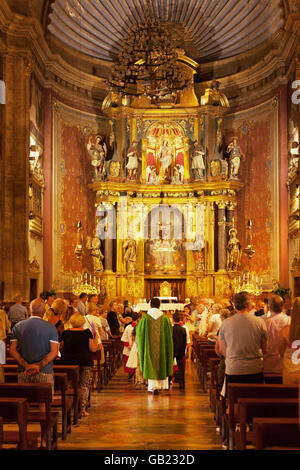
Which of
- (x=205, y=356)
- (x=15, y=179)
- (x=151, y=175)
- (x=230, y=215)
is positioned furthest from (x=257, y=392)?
(x=151, y=175)

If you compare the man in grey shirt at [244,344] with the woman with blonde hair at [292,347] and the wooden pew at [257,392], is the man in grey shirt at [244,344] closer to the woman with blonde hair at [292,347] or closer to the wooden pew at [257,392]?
the woman with blonde hair at [292,347]

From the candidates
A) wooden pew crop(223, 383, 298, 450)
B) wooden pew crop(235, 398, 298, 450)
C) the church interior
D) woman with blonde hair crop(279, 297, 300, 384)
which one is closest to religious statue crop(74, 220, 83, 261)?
the church interior

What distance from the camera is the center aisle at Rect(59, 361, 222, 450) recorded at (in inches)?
305

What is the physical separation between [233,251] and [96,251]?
5711 mm

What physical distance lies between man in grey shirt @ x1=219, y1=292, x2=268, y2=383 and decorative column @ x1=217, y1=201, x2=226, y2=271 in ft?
65.9

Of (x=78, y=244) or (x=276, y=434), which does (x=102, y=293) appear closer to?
(x=78, y=244)

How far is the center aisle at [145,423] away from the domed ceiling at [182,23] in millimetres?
18359

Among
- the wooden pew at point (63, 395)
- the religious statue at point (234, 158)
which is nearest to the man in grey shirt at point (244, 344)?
the wooden pew at point (63, 395)

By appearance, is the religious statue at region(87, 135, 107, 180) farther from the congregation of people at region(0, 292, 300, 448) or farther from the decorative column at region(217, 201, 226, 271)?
the congregation of people at region(0, 292, 300, 448)

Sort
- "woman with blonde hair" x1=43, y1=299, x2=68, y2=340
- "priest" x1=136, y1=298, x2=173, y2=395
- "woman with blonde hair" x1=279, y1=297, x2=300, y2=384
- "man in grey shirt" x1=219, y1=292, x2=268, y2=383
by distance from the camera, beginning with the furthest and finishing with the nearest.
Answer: "priest" x1=136, y1=298, x2=173, y2=395 < "woman with blonde hair" x1=43, y1=299, x2=68, y2=340 < "man in grey shirt" x1=219, y1=292, x2=268, y2=383 < "woman with blonde hair" x1=279, y1=297, x2=300, y2=384

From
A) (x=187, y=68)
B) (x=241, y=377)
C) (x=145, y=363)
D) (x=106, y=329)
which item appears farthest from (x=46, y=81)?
(x=241, y=377)

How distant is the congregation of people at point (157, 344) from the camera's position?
726 centimetres

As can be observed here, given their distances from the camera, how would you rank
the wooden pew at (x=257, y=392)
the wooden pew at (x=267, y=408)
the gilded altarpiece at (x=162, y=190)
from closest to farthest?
the wooden pew at (x=267, y=408) < the wooden pew at (x=257, y=392) < the gilded altarpiece at (x=162, y=190)

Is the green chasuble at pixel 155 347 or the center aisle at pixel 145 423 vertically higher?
the green chasuble at pixel 155 347
